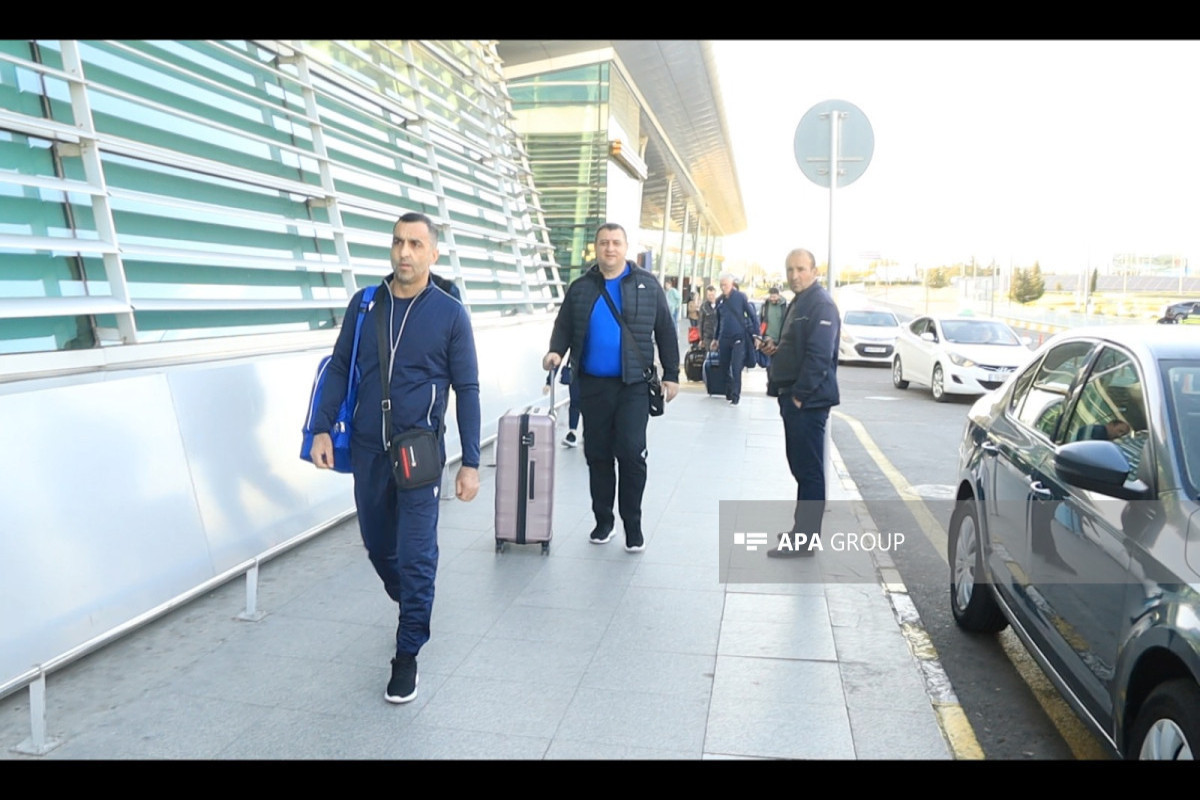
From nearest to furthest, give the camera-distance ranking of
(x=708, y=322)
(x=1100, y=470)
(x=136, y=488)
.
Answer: (x=1100, y=470)
(x=136, y=488)
(x=708, y=322)

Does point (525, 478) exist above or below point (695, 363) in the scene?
above

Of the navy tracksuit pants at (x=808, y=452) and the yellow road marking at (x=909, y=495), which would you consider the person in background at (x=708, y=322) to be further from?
the navy tracksuit pants at (x=808, y=452)

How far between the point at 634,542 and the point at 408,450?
8.07 ft

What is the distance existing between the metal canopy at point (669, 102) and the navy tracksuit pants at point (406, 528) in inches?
646

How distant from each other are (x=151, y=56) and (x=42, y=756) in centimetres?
489

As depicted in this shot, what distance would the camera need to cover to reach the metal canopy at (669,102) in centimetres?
2002

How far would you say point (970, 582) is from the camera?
466 cm

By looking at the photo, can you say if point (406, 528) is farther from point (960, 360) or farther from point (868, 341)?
point (868, 341)

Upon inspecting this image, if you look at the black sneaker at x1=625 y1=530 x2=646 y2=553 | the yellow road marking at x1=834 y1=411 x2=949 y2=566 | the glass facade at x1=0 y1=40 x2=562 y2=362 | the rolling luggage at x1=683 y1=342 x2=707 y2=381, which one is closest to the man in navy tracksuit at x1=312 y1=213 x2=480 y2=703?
the glass facade at x1=0 y1=40 x2=562 y2=362

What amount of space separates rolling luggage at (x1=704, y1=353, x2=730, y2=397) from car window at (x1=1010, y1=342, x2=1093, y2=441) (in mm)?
9567

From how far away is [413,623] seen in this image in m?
3.78

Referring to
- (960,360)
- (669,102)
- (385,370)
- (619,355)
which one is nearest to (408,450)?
(385,370)

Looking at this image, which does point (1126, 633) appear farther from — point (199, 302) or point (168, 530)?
point (199, 302)

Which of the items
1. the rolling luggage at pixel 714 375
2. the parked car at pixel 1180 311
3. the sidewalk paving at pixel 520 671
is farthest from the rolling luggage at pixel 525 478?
the parked car at pixel 1180 311
